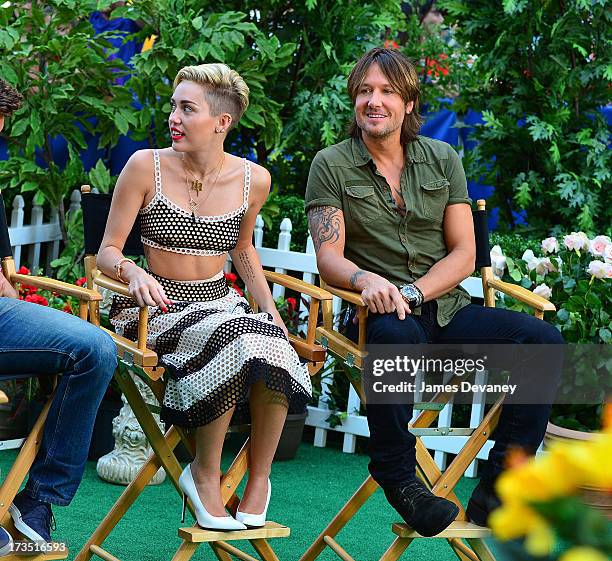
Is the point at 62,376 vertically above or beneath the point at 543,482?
beneath

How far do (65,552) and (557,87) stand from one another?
4037 mm

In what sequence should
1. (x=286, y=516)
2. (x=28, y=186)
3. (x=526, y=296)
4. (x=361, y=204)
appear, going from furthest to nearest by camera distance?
(x=28, y=186), (x=286, y=516), (x=361, y=204), (x=526, y=296)

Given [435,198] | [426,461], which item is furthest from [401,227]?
[426,461]

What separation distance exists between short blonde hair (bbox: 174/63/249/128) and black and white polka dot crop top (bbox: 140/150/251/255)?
0.93 feet

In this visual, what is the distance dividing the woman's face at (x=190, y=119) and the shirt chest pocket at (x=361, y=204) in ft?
1.77

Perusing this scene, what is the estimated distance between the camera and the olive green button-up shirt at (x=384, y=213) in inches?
144

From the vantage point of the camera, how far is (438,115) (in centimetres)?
693

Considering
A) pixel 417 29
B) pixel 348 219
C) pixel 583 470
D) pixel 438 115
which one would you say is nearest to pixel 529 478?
pixel 583 470

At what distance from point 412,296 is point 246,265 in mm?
593

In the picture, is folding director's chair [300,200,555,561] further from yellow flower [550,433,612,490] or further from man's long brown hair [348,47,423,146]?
yellow flower [550,433,612,490]

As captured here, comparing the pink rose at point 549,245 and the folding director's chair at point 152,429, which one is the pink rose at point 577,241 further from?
the folding director's chair at point 152,429

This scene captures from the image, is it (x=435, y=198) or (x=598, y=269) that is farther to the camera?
(x=598, y=269)

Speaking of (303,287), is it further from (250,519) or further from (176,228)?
(250,519)

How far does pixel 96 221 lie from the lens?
3.63 m
